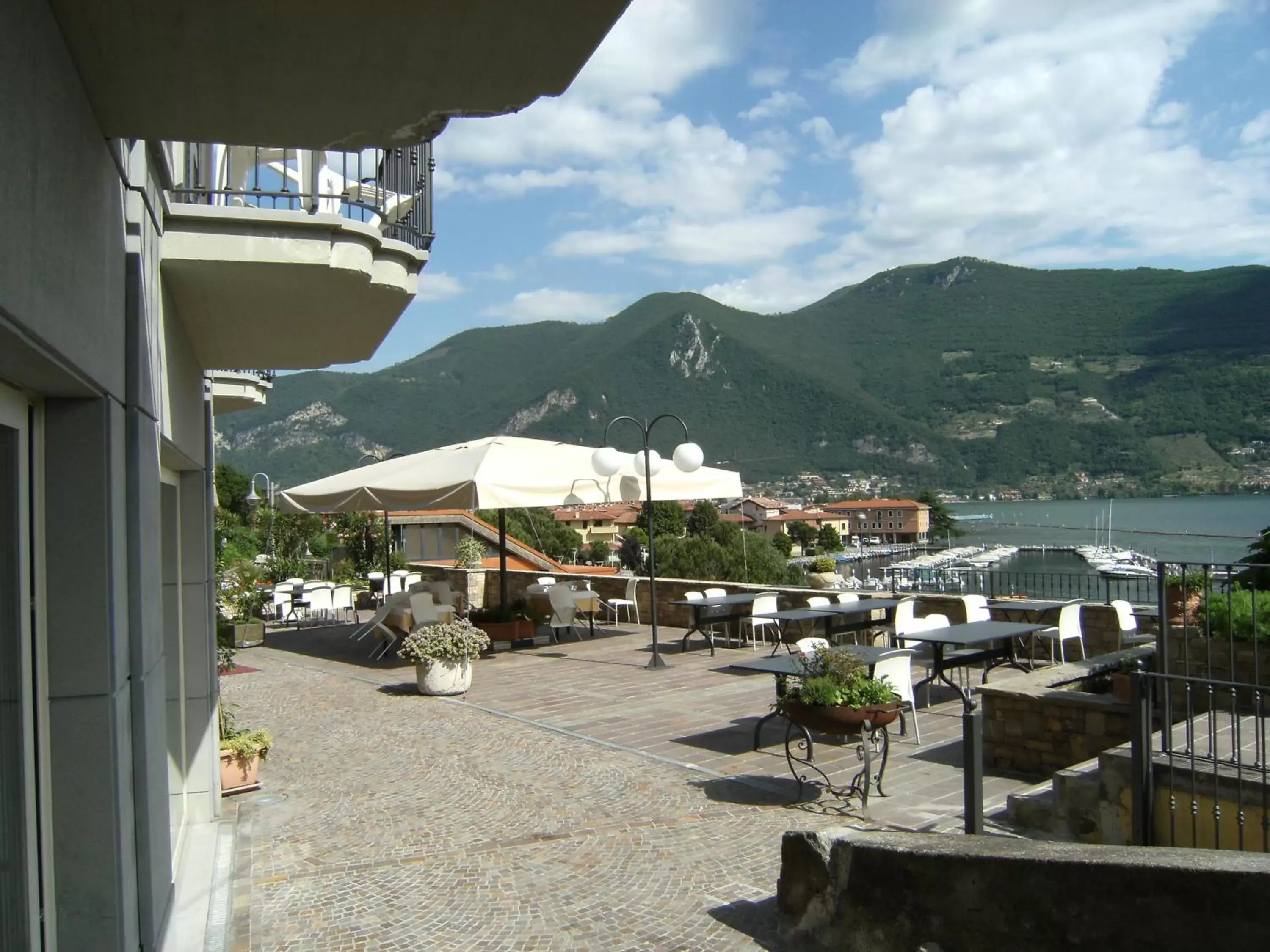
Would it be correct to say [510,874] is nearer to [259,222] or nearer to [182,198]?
[259,222]

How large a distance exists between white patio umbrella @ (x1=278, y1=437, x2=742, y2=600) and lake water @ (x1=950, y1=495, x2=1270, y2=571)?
1414 inches

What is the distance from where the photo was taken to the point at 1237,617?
643 cm

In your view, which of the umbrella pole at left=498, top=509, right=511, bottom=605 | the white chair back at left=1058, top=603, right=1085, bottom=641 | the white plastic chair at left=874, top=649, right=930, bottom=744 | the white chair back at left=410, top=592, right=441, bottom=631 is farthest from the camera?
the umbrella pole at left=498, top=509, right=511, bottom=605

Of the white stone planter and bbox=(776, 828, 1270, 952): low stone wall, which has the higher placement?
bbox=(776, 828, 1270, 952): low stone wall

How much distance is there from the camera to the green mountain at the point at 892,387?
120 m

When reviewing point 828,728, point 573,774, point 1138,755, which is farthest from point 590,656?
point 1138,755

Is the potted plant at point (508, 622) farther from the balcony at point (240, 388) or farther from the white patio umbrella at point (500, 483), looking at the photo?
the balcony at point (240, 388)

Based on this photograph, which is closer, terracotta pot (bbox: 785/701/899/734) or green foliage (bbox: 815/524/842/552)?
terracotta pot (bbox: 785/701/899/734)

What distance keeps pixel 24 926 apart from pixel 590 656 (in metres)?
9.95

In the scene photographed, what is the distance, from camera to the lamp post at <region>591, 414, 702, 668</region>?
11281 millimetres

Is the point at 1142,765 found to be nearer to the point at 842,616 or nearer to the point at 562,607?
the point at 842,616

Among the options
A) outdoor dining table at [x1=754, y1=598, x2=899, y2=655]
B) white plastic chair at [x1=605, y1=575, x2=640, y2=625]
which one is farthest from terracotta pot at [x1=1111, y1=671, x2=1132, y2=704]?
white plastic chair at [x1=605, y1=575, x2=640, y2=625]

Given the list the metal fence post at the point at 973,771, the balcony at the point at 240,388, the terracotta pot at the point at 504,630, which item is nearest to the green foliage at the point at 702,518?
the terracotta pot at the point at 504,630

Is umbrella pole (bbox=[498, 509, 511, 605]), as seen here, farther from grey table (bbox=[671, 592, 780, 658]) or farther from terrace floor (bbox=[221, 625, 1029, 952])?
terrace floor (bbox=[221, 625, 1029, 952])
